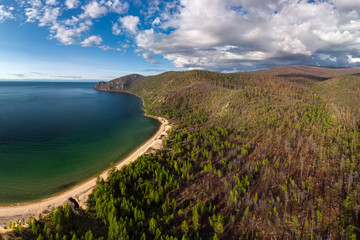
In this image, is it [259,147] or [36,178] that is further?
Answer: [259,147]

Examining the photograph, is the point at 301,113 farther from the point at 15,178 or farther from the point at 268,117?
the point at 15,178

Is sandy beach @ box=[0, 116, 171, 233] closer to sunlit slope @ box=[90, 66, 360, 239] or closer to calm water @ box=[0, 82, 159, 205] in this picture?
calm water @ box=[0, 82, 159, 205]

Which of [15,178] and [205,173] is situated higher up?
[15,178]

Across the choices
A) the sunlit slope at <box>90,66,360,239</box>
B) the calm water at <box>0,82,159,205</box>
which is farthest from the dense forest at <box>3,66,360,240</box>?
the calm water at <box>0,82,159,205</box>

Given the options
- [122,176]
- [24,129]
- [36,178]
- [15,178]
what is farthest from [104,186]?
[24,129]

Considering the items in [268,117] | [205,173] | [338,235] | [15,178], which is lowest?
[338,235]

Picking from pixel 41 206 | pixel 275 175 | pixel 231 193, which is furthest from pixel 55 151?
pixel 275 175

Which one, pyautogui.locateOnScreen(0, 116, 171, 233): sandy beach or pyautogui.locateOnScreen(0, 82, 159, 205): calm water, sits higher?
pyautogui.locateOnScreen(0, 82, 159, 205): calm water

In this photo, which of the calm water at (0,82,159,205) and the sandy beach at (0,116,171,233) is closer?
the sandy beach at (0,116,171,233)

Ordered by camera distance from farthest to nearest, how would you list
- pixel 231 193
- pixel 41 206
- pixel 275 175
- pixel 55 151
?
pixel 55 151 < pixel 275 175 < pixel 231 193 < pixel 41 206

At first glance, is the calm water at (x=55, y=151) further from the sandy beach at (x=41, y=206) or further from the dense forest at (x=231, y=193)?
the dense forest at (x=231, y=193)

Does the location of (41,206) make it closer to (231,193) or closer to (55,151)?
(55,151)
